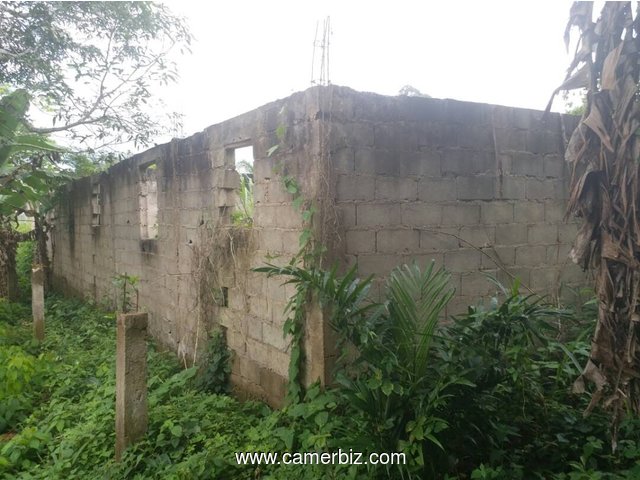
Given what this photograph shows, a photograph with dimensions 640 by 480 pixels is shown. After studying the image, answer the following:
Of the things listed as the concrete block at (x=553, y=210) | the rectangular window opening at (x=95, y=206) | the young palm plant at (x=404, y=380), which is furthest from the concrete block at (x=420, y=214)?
the rectangular window opening at (x=95, y=206)

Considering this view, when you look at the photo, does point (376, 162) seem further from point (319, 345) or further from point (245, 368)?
point (245, 368)

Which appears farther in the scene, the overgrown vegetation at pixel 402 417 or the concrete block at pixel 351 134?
the concrete block at pixel 351 134

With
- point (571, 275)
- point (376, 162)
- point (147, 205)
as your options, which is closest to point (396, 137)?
point (376, 162)

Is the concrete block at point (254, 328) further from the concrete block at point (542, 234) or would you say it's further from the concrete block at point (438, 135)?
the concrete block at point (542, 234)

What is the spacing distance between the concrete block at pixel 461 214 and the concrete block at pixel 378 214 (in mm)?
466

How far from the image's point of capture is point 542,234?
4633 mm

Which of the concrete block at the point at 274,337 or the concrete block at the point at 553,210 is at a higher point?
the concrete block at the point at 553,210

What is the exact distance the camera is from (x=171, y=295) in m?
5.90

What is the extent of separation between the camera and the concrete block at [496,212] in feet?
14.0

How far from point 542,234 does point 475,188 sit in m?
0.93

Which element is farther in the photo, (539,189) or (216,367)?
(216,367)

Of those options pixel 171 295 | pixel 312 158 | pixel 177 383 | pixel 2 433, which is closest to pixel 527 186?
pixel 312 158

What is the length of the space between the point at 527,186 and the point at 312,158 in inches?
84.2

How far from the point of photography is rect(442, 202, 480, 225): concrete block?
4.06 m
